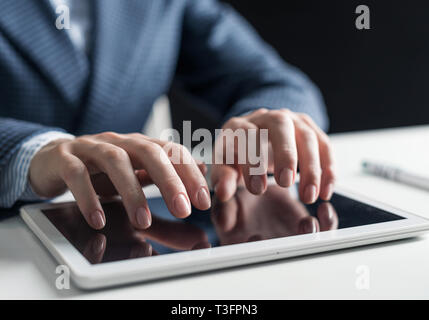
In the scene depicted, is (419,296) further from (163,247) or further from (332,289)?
(163,247)

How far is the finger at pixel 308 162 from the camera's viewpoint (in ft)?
1.56

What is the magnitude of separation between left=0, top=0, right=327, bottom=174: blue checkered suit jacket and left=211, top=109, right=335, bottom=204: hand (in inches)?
7.9

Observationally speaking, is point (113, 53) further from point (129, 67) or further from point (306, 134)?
point (306, 134)

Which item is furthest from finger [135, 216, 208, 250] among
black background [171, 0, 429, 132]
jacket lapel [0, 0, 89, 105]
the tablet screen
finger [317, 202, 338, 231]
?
black background [171, 0, 429, 132]

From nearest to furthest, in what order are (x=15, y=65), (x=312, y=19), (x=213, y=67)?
(x=15, y=65)
(x=213, y=67)
(x=312, y=19)

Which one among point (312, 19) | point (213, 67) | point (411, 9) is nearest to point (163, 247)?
point (213, 67)

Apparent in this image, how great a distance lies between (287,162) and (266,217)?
0.25ft

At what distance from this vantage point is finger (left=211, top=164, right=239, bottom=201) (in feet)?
1.63

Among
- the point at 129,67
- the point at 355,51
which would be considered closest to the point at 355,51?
the point at 355,51

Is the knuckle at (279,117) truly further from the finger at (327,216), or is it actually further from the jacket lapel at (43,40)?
the jacket lapel at (43,40)

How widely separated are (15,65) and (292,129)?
1.54 ft

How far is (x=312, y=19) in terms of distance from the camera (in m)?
1.79

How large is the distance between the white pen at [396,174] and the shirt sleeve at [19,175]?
42cm

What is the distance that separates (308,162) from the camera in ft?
1.65
